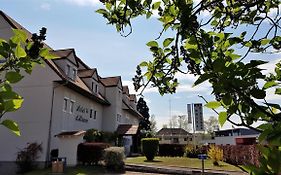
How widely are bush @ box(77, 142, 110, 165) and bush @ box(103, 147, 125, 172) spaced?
4.49ft

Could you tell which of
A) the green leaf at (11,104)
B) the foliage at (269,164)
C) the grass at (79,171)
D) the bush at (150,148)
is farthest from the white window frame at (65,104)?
the foliage at (269,164)

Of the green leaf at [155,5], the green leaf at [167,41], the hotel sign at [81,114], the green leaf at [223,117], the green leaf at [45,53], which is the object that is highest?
the hotel sign at [81,114]

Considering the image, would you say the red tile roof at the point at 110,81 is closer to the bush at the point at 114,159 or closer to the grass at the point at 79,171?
the bush at the point at 114,159

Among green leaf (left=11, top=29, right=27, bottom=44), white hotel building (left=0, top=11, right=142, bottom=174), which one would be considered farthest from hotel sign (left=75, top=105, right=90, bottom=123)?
green leaf (left=11, top=29, right=27, bottom=44)

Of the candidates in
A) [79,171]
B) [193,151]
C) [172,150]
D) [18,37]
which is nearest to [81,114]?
[79,171]

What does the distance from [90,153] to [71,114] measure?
4761mm

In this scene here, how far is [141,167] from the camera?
2158 centimetres

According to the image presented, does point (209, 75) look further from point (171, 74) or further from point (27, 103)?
point (27, 103)

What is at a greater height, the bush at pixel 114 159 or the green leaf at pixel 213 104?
the green leaf at pixel 213 104

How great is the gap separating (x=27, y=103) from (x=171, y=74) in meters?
22.4

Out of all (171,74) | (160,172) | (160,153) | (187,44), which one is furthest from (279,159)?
(160,153)

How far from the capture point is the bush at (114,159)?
20281 mm

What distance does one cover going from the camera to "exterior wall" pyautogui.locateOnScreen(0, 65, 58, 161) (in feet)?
72.6

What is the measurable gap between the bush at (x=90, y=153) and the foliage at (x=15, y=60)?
2100cm
